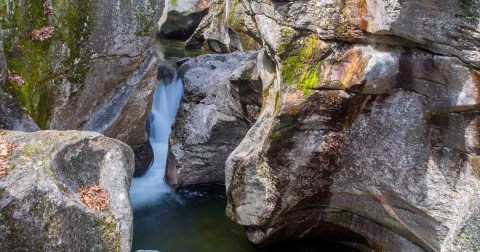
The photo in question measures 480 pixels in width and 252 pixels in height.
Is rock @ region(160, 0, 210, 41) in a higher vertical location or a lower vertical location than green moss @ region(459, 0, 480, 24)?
lower

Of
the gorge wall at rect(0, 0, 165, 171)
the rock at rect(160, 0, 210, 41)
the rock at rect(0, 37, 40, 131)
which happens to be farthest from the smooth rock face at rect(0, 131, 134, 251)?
the rock at rect(160, 0, 210, 41)

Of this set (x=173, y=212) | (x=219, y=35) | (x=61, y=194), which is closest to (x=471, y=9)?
(x=61, y=194)

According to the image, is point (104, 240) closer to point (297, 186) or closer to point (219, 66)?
point (297, 186)

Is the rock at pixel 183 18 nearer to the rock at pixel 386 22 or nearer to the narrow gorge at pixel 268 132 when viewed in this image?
the narrow gorge at pixel 268 132

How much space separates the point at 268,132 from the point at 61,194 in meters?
4.62

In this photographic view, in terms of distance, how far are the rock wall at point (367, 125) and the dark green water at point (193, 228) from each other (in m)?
1.03

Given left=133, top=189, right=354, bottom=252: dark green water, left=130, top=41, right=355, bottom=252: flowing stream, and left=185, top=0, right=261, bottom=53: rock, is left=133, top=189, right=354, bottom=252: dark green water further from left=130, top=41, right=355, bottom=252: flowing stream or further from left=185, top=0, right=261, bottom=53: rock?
left=185, top=0, right=261, bottom=53: rock

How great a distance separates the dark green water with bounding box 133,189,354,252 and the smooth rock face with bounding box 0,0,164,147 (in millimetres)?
2493

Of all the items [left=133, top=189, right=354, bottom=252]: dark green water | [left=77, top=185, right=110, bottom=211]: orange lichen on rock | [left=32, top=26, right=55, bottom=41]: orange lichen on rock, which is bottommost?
[left=133, top=189, right=354, bottom=252]: dark green water

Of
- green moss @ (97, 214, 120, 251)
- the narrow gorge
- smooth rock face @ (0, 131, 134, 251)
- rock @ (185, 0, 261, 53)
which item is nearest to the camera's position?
smooth rock face @ (0, 131, 134, 251)

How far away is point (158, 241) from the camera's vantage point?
11.5 metres

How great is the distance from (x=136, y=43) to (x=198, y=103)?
127 inches

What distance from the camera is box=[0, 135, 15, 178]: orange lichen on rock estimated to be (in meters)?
5.76

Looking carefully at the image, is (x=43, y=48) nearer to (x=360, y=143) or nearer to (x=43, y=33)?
(x=43, y=33)
